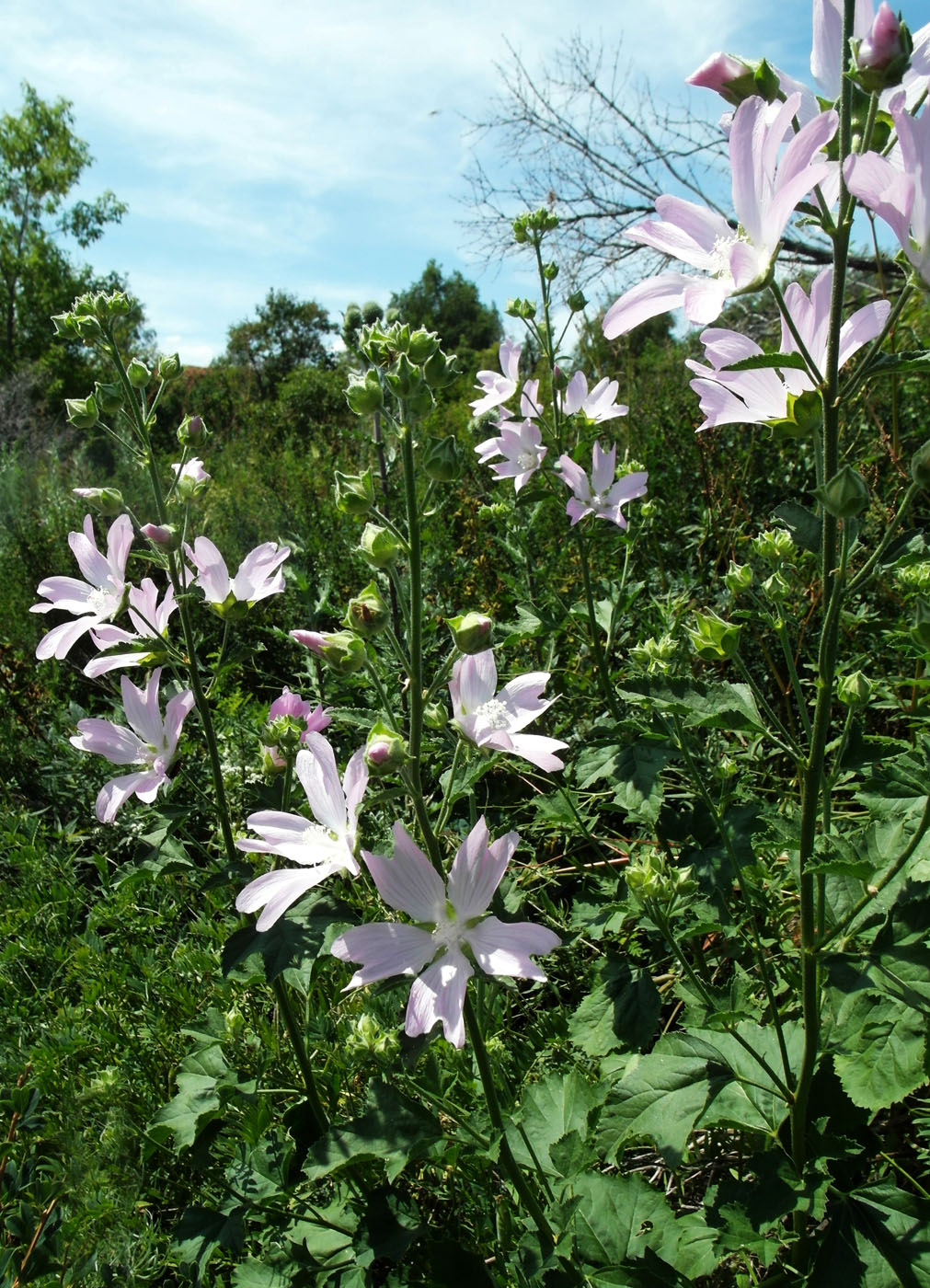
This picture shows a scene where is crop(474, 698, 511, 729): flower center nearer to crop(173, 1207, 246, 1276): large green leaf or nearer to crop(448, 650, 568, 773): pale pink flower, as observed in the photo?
crop(448, 650, 568, 773): pale pink flower

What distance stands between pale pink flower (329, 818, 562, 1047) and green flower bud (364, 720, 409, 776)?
0.30 ft

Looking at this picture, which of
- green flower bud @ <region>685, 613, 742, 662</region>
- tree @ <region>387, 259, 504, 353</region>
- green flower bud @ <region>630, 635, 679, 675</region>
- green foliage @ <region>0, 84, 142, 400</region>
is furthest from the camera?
tree @ <region>387, 259, 504, 353</region>

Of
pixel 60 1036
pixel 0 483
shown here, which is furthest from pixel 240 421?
pixel 60 1036

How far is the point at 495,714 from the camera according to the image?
1.38 metres

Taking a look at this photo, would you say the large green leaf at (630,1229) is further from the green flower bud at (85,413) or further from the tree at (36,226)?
the tree at (36,226)

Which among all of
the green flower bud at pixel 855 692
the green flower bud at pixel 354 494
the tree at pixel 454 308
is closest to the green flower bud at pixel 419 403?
the green flower bud at pixel 354 494

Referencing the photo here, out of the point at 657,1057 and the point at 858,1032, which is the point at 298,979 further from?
the point at 858,1032

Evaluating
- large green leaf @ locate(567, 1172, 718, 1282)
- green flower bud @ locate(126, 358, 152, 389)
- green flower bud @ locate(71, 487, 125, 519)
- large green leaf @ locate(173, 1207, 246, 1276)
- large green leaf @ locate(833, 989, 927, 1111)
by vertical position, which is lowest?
large green leaf @ locate(173, 1207, 246, 1276)

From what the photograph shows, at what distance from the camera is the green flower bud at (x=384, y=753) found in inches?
47.4

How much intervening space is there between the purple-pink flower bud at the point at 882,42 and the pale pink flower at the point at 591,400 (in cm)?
182

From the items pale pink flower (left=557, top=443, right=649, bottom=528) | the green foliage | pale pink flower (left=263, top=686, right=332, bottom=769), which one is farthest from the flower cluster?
the green foliage

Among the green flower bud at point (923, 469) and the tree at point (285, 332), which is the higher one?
the tree at point (285, 332)

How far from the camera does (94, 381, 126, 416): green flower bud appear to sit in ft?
6.30

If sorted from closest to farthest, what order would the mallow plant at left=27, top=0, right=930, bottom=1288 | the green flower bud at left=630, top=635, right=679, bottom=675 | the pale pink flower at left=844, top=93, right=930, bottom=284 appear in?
the pale pink flower at left=844, top=93, right=930, bottom=284 < the mallow plant at left=27, top=0, right=930, bottom=1288 < the green flower bud at left=630, top=635, right=679, bottom=675
